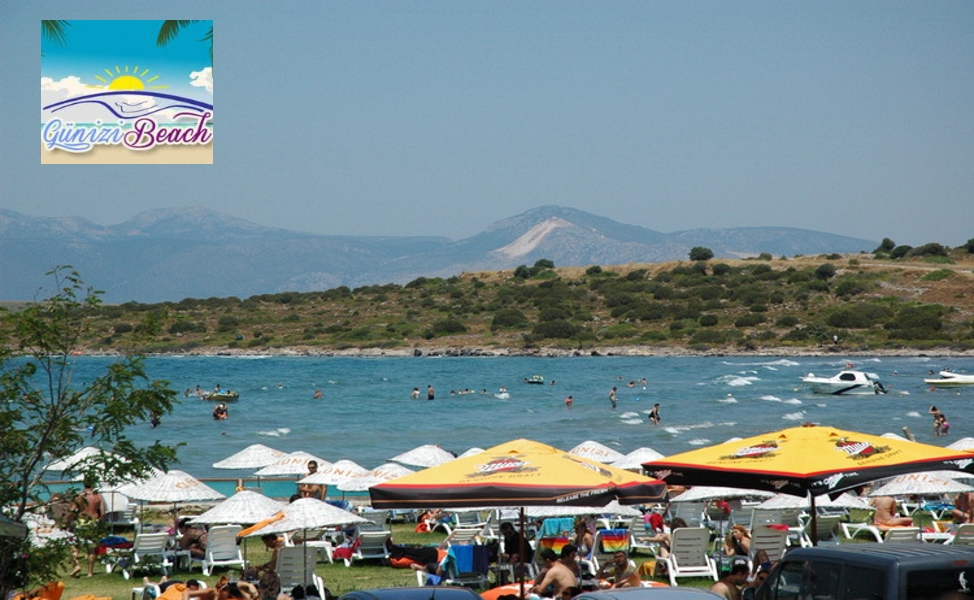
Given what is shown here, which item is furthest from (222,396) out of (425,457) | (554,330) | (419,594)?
(419,594)

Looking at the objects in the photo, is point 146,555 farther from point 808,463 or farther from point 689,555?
point 808,463

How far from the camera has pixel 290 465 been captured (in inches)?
892

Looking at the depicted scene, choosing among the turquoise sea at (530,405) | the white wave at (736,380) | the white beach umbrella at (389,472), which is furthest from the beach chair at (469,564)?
the white wave at (736,380)

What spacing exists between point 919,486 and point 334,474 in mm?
10588

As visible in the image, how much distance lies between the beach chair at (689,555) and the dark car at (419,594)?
687cm

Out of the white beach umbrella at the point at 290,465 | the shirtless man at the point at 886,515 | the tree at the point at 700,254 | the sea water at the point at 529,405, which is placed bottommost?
the sea water at the point at 529,405

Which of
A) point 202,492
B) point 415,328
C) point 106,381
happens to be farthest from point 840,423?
point 415,328

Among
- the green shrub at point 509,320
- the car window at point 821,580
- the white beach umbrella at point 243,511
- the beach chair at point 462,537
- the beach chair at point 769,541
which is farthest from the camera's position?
the green shrub at point 509,320

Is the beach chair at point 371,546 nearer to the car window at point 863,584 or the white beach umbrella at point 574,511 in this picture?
the white beach umbrella at point 574,511

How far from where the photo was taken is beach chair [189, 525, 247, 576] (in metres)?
15.5

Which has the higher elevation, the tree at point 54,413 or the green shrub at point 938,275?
the green shrub at point 938,275

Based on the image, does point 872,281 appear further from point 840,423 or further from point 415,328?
point 840,423

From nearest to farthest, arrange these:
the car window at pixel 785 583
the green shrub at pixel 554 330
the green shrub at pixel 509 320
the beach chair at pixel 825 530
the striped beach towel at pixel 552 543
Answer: the car window at pixel 785 583, the striped beach towel at pixel 552 543, the beach chair at pixel 825 530, the green shrub at pixel 554 330, the green shrub at pixel 509 320

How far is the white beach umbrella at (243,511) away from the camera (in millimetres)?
14461
